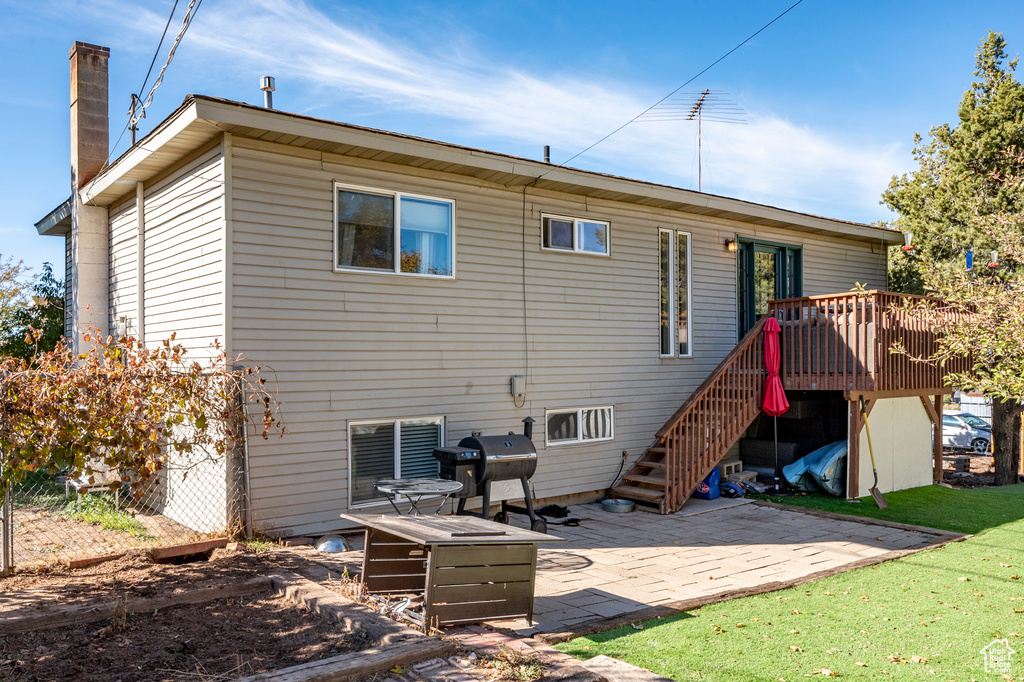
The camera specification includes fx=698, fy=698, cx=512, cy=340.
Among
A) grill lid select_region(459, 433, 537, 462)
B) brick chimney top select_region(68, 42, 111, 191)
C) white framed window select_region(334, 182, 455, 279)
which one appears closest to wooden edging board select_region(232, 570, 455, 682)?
grill lid select_region(459, 433, 537, 462)

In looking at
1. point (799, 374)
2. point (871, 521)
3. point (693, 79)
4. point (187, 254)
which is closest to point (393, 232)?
point (187, 254)

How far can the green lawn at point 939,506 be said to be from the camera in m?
8.94

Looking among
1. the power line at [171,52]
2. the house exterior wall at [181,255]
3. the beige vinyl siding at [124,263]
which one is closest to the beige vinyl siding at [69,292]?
the beige vinyl siding at [124,263]

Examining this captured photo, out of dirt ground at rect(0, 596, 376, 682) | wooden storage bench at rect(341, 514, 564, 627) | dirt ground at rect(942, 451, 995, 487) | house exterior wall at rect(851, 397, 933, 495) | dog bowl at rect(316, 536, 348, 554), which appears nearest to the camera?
dirt ground at rect(0, 596, 376, 682)

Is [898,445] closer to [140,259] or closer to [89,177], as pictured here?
[140,259]

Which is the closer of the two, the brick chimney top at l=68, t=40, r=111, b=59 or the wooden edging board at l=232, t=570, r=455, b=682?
the wooden edging board at l=232, t=570, r=455, b=682

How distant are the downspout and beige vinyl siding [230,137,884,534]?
106 inches

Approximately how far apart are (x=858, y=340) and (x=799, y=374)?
973 millimetres

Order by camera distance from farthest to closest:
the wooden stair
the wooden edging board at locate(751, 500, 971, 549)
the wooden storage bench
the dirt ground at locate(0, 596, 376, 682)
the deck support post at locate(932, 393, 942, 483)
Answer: the deck support post at locate(932, 393, 942, 483), the wooden stair, the wooden edging board at locate(751, 500, 971, 549), the wooden storage bench, the dirt ground at locate(0, 596, 376, 682)

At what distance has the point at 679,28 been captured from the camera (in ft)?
36.7

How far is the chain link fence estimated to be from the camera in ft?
21.1

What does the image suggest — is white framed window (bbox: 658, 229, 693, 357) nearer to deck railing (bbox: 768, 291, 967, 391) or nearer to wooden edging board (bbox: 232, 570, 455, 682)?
deck railing (bbox: 768, 291, 967, 391)

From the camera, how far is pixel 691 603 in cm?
548

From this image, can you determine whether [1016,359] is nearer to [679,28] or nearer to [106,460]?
[679,28]
